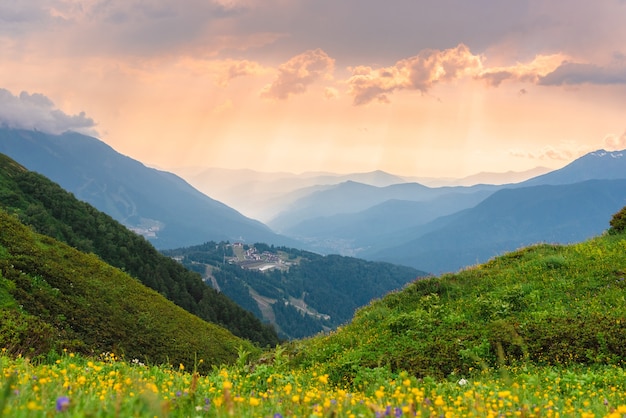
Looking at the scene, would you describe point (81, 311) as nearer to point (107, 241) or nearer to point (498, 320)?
point (498, 320)

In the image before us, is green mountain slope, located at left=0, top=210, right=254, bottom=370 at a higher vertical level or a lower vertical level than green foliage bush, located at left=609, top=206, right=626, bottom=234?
lower

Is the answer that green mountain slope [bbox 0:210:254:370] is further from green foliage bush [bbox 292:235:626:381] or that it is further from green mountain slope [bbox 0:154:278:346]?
green mountain slope [bbox 0:154:278:346]

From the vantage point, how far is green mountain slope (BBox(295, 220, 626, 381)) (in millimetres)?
12797

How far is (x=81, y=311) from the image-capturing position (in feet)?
70.8

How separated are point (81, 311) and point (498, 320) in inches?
773

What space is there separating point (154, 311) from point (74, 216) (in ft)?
188

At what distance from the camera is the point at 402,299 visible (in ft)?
65.2

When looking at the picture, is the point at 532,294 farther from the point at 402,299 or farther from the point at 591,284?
the point at 402,299

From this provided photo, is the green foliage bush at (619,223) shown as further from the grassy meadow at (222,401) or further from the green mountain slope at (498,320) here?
the grassy meadow at (222,401)

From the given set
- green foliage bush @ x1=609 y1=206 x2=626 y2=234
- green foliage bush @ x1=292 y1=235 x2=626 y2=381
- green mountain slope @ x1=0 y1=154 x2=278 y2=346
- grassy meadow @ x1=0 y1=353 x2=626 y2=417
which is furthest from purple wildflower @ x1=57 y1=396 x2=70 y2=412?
green mountain slope @ x1=0 y1=154 x2=278 y2=346

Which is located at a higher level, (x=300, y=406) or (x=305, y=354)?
(x=300, y=406)

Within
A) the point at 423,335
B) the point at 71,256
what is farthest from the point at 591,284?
the point at 71,256

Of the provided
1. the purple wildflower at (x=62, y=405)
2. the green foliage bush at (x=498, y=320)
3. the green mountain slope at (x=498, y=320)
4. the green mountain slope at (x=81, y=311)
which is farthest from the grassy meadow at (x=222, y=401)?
the green mountain slope at (x=81, y=311)

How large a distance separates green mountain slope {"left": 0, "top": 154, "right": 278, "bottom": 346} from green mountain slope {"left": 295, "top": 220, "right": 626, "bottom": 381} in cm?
5025
